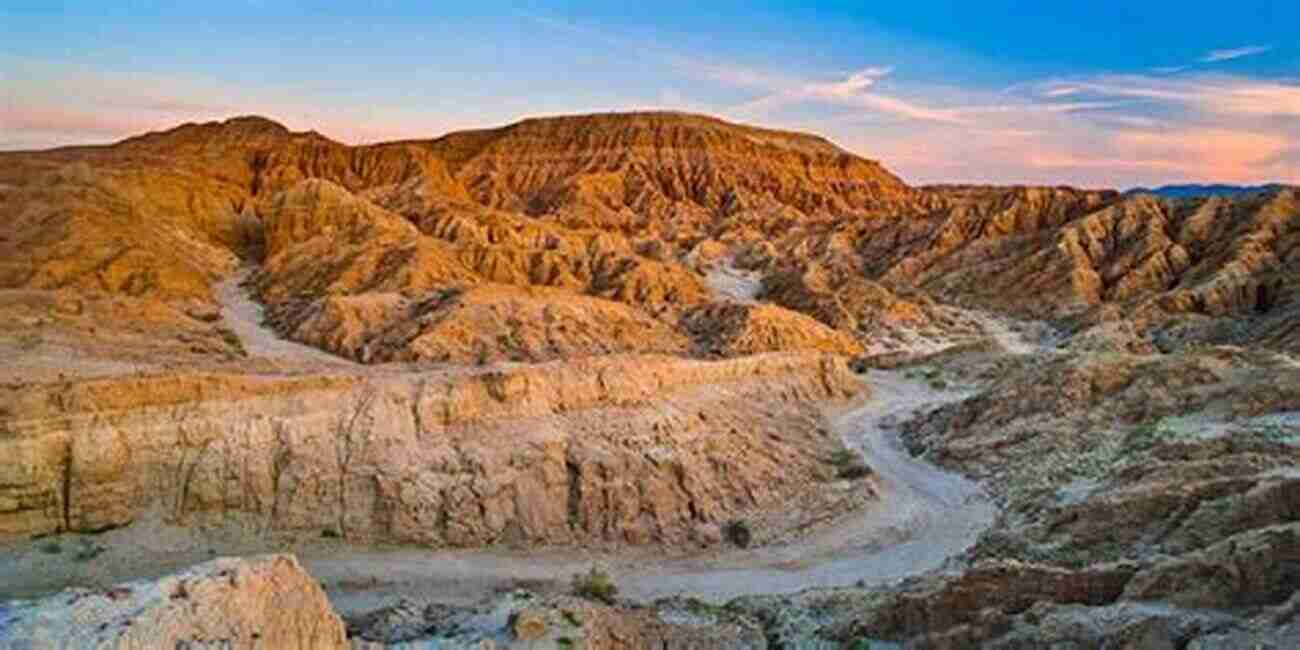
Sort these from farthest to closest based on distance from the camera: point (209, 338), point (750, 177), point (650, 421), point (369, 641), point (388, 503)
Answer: point (750, 177)
point (209, 338)
point (650, 421)
point (388, 503)
point (369, 641)

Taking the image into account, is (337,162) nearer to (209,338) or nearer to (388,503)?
(209,338)

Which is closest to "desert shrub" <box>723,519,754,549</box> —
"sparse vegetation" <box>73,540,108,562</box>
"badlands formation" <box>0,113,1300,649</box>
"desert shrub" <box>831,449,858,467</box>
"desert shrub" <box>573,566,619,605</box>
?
"badlands formation" <box>0,113,1300,649</box>

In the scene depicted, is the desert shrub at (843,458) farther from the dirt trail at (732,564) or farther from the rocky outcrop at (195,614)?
the rocky outcrop at (195,614)

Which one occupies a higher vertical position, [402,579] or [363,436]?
[363,436]

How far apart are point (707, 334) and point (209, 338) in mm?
27042

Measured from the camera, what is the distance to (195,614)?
13953mm

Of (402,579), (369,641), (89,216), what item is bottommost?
(402,579)

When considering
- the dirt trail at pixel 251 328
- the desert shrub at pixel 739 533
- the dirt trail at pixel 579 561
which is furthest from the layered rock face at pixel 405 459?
the dirt trail at pixel 251 328

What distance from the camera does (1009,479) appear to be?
3400 centimetres

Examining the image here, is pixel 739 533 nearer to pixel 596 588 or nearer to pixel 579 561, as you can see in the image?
pixel 579 561

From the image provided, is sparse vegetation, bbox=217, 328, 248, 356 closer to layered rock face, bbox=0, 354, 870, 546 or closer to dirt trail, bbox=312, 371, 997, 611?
layered rock face, bbox=0, 354, 870, 546

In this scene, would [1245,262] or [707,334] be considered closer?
[707,334]

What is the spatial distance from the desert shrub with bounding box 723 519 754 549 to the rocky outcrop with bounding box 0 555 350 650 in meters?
15.1

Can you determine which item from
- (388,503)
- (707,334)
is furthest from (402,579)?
(707,334)
